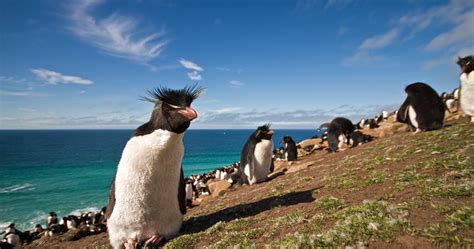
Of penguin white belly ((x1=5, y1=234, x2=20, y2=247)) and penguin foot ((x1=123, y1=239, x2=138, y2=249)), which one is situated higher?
A: penguin foot ((x1=123, y1=239, x2=138, y2=249))

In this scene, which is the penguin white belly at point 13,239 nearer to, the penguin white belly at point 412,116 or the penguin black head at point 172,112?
the penguin black head at point 172,112

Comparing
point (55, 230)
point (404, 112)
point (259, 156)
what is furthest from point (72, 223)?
point (404, 112)

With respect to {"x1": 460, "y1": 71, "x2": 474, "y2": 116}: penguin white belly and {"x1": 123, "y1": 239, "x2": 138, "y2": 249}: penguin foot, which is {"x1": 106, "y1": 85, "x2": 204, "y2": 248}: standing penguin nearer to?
{"x1": 123, "y1": 239, "x2": 138, "y2": 249}: penguin foot

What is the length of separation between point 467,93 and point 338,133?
802cm

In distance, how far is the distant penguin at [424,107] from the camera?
1294cm

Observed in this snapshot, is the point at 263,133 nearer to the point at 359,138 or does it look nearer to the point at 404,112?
the point at 404,112

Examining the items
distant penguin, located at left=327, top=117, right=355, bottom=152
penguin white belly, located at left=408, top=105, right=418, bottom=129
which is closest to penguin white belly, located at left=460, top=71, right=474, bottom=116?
penguin white belly, located at left=408, top=105, right=418, bottom=129

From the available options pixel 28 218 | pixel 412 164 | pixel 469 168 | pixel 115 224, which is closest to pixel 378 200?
pixel 469 168

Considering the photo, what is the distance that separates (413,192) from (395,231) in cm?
189

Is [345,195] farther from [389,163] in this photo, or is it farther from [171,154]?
[171,154]

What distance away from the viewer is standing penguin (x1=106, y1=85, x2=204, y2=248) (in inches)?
214

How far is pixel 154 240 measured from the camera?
19.1 feet

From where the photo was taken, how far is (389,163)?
852 cm

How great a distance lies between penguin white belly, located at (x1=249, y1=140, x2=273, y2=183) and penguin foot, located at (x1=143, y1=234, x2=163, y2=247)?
934 cm
